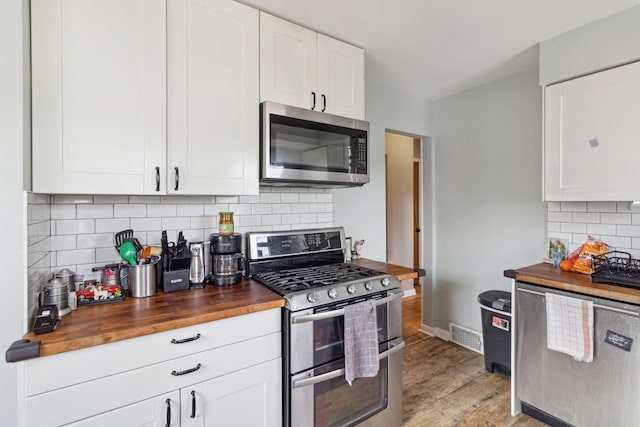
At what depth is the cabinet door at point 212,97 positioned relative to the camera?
160cm

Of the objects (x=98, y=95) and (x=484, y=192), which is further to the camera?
(x=484, y=192)

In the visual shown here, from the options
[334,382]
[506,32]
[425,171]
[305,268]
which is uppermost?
[506,32]

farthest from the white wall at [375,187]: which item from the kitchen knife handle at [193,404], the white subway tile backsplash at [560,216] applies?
the kitchen knife handle at [193,404]

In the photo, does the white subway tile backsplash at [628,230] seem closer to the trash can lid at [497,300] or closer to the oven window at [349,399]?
the trash can lid at [497,300]

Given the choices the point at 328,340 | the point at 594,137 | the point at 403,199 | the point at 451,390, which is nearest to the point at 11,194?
the point at 328,340

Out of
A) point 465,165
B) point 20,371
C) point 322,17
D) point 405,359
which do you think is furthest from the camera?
point 465,165

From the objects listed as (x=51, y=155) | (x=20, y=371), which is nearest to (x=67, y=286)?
(x=20, y=371)

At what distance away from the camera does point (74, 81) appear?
137 centimetres

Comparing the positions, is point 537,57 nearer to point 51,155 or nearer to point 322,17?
point 322,17

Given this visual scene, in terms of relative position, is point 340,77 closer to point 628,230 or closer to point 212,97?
point 212,97

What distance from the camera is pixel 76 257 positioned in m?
1.60

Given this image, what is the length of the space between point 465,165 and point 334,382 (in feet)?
7.93

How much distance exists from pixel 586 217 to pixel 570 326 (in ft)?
3.03

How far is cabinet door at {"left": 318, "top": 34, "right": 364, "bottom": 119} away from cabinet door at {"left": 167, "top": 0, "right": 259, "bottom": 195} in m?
0.47
